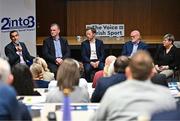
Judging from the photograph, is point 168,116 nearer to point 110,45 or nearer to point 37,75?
point 37,75

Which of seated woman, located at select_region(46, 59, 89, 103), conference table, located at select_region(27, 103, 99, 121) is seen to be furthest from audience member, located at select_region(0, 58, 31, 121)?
seated woman, located at select_region(46, 59, 89, 103)

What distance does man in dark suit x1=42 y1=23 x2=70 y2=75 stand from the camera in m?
8.56

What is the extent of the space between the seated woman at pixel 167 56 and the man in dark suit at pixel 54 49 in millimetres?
1770

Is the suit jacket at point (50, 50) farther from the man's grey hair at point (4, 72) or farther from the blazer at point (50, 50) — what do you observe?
the man's grey hair at point (4, 72)

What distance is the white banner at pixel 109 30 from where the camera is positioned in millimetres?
11123

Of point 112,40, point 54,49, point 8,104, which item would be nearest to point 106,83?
point 8,104

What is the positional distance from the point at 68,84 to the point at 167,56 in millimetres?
4403

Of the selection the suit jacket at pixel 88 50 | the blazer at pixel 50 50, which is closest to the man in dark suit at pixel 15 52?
the blazer at pixel 50 50

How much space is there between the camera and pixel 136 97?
312 cm

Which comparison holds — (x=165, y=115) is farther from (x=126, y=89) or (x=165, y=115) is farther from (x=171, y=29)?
(x=171, y=29)

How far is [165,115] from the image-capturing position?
2812 millimetres

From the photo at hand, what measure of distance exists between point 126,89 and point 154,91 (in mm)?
203

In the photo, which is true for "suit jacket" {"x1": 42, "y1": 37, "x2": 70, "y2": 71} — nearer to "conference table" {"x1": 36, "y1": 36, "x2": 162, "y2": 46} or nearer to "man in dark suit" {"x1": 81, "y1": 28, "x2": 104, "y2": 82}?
"man in dark suit" {"x1": 81, "y1": 28, "x2": 104, "y2": 82}

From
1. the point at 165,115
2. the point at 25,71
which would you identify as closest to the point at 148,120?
the point at 165,115
